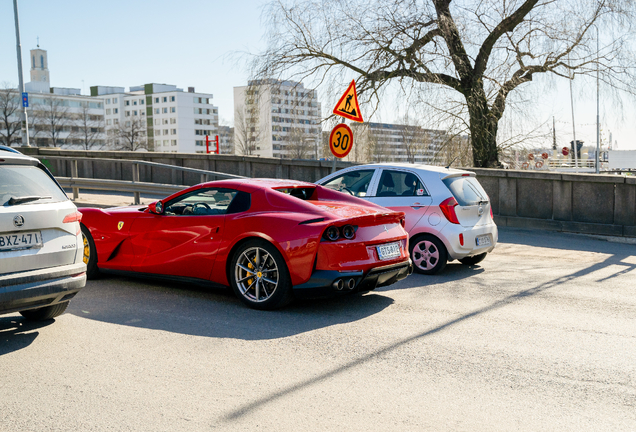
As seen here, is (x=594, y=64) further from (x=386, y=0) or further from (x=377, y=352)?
(x=377, y=352)

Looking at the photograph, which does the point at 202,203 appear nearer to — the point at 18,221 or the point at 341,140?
the point at 18,221

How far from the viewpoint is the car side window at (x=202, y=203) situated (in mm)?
→ 6828

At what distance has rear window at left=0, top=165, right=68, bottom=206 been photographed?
509 centimetres

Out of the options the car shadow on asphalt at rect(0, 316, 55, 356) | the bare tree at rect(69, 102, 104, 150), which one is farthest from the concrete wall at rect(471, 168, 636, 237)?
the bare tree at rect(69, 102, 104, 150)

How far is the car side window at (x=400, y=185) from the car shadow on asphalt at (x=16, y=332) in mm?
4983

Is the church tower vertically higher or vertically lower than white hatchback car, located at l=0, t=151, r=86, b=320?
higher

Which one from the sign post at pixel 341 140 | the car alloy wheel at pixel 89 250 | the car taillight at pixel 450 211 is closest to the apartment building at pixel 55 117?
the sign post at pixel 341 140

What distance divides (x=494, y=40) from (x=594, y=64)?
8.64 feet

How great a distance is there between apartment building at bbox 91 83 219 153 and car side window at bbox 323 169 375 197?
144233 mm

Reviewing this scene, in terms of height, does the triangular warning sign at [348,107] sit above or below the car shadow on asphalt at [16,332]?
above

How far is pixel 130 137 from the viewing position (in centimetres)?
13512

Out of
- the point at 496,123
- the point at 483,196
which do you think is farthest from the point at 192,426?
the point at 496,123

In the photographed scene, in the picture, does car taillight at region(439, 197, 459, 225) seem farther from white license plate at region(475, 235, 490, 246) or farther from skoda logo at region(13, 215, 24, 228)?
skoda logo at region(13, 215, 24, 228)

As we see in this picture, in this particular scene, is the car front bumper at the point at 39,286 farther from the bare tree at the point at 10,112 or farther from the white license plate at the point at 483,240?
the bare tree at the point at 10,112
